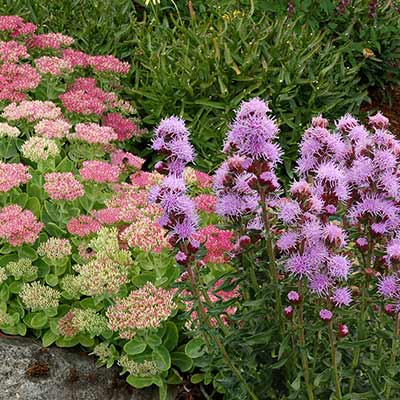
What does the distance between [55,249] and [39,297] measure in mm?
205

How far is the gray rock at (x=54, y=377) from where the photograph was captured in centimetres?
299

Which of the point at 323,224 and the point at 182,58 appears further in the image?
the point at 182,58

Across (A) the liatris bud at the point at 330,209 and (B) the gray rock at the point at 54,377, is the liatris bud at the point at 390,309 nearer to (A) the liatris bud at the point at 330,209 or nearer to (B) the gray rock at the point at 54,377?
(A) the liatris bud at the point at 330,209

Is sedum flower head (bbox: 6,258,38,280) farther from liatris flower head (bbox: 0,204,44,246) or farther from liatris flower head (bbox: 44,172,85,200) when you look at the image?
liatris flower head (bbox: 44,172,85,200)

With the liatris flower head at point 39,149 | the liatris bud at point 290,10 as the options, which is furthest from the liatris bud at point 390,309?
the liatris bud at point 290,10

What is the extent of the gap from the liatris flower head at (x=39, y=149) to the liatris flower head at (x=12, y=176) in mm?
107

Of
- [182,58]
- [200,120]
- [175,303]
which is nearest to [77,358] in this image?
[175,303]

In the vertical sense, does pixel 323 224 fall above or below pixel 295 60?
above

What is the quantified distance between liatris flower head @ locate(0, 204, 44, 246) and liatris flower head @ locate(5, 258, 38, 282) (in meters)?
0.08

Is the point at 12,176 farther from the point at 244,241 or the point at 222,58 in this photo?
the point at 222,58

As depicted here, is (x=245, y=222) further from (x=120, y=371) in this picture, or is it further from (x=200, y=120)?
(x=200, y=120)

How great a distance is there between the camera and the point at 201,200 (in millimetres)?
3420

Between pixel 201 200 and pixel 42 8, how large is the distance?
2809 millimetres

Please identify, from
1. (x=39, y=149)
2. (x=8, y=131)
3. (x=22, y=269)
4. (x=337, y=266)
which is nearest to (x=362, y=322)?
(x=337, y=266)
